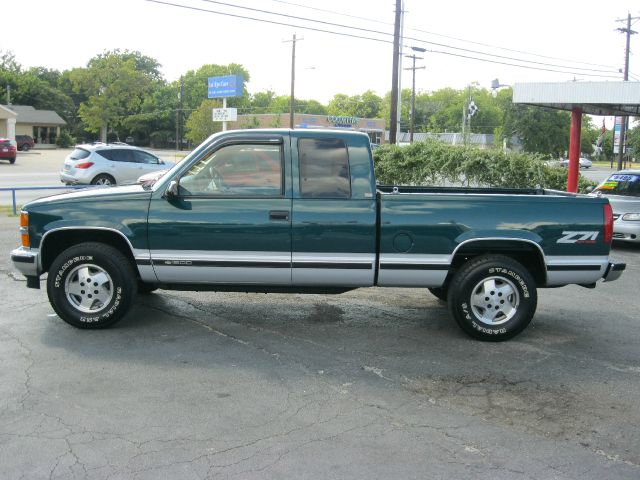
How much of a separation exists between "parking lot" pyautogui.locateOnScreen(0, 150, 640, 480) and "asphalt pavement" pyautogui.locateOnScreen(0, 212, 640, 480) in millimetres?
15

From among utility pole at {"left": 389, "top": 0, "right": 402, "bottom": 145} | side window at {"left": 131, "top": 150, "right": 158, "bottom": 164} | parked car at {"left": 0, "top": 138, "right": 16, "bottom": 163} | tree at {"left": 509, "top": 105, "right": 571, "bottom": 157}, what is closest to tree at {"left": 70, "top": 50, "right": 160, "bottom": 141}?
parked car at {"left": 0, "top": 138, "right": 16, "bottom": 163}

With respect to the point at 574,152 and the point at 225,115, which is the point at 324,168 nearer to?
the point at 574,152

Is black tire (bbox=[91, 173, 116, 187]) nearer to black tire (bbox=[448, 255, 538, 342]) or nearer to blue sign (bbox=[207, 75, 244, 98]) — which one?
black tire (bbox=[448, 255, 538, 342])

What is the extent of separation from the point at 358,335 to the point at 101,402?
2.61 metres

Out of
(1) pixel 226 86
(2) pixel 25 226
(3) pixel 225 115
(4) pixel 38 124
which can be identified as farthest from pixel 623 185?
(4) pixel 38 124

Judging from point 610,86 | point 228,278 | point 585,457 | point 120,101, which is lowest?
point 585,457

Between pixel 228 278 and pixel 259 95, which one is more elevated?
pixel 259 95

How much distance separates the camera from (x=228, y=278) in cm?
625

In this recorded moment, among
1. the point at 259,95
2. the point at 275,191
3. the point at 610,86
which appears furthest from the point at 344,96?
the point at 275,191

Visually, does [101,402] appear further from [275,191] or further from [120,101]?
[120,101]

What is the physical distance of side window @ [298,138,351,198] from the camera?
245 inches

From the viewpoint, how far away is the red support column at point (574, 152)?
674 inches

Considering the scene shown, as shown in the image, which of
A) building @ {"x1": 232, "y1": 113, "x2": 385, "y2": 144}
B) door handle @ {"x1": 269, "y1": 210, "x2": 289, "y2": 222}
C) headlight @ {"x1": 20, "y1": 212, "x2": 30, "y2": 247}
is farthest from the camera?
building @ {"x1": 232, "y1": 113, "x2": 385, "y2": 144}

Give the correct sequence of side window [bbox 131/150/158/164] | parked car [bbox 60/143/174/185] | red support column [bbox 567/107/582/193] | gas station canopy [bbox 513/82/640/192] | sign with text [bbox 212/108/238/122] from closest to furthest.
Answer: red support column [bbox 567/107/582/193], gas station canopy [bbox 513/82/640/192], parked car [bbox 60/143/174/185], side window [bbox 131/150/158/164], sign with text [bbox 212/108/238/122]
